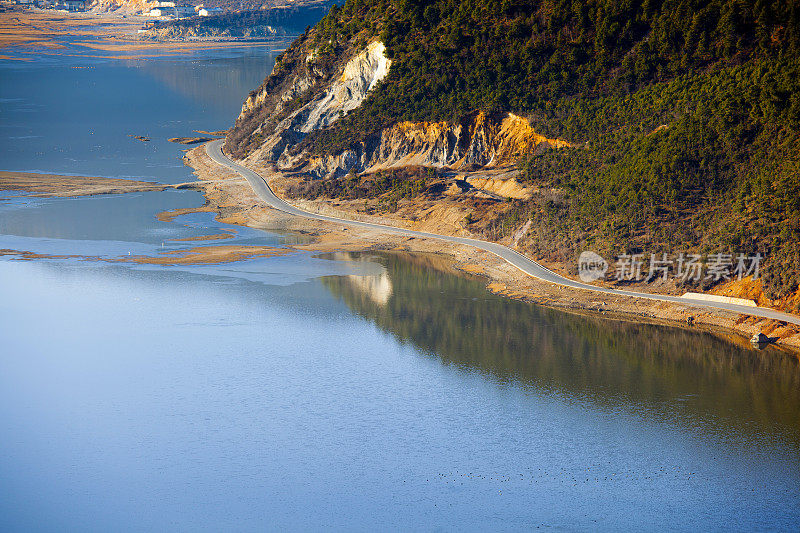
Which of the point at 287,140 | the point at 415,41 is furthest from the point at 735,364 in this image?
the point at 287,140

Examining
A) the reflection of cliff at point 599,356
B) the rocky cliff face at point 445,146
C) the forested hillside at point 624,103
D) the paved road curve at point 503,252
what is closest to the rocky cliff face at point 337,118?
the rocky cliff face at point 445,146

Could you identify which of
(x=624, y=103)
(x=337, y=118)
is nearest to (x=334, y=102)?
(x=337, y=118)

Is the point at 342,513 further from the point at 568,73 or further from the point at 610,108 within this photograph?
the point at 568,73

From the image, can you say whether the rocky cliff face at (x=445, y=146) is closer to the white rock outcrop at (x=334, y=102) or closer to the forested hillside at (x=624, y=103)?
the forested hillside at (x=624, y=103)

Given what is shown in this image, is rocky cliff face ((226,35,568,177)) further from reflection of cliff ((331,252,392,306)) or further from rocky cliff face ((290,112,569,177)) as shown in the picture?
reflection of cliff ((331,252,392,306))

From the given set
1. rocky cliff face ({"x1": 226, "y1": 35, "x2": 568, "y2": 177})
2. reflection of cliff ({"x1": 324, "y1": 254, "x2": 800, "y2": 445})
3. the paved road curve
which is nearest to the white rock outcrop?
rocky cliff face ({"x1": 226, "y1": 35, "x2": 568, "y2": 177})

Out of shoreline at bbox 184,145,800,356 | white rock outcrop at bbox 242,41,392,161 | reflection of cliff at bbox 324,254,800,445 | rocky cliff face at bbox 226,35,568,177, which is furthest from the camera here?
white rock outcrop at bbox 242,41,392,161
